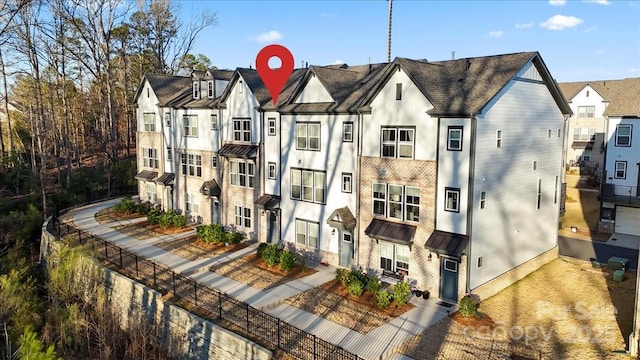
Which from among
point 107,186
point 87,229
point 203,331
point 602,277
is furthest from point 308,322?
point 107,186

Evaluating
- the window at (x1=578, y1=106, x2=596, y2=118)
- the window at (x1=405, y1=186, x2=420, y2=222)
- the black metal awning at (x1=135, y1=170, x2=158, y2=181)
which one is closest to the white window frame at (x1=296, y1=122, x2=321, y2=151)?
the window at (x1=405, y1=186, x2=420, y2=222)

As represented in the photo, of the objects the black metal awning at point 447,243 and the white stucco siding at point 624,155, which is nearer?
the black metal awning at point 447,243

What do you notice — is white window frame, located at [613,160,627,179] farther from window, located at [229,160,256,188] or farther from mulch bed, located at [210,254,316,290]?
window, located at [229,160,256,188]

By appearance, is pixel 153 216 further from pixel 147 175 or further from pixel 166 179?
pixel 147 175

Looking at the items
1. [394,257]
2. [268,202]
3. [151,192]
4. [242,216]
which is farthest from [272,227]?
[151,192]

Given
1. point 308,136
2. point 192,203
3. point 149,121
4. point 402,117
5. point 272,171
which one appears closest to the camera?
point 402,117

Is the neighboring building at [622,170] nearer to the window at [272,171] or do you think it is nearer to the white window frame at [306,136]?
the white window frame at [306,136]

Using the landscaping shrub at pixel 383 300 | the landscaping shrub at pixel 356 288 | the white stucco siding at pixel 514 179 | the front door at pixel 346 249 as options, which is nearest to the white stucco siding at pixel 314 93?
the front door at pixel 346 249
